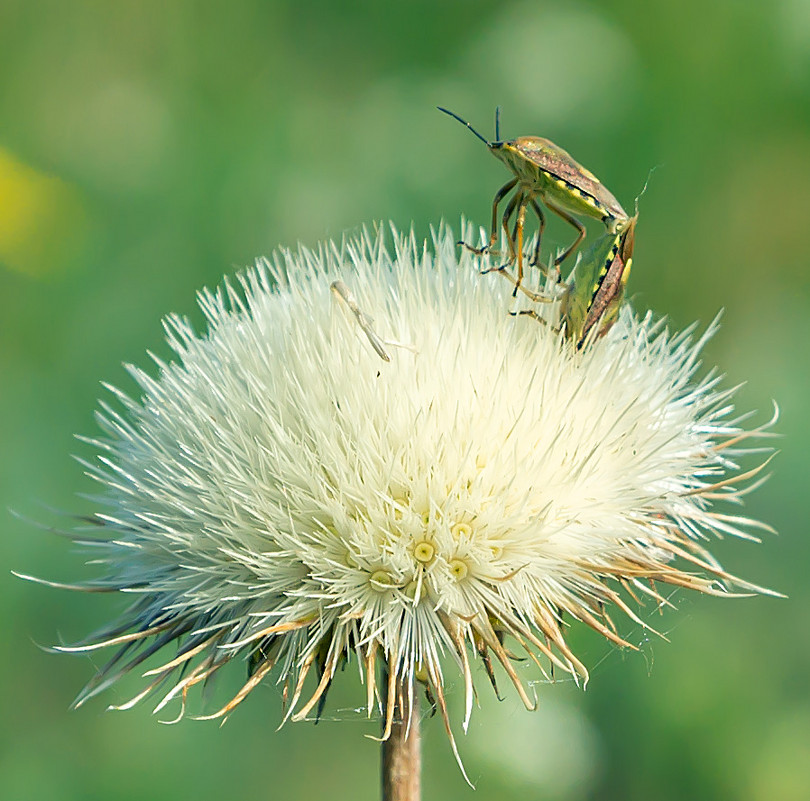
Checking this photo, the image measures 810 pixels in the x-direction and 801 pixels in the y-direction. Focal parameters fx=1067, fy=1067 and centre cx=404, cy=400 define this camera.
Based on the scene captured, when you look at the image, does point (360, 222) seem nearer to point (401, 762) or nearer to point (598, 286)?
point (598, 286)

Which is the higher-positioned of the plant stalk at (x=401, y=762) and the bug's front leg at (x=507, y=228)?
the bug's front leg at (x=507, y=228)

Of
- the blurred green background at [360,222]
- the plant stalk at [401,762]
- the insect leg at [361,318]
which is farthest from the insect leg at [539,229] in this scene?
the blurred green background at [360,222]

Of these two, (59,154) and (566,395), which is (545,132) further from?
(566,395)

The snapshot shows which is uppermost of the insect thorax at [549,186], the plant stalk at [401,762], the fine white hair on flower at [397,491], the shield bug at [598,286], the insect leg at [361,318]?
the insect thorax at [549,186]

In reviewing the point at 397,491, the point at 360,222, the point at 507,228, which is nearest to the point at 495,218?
the point at 507,228

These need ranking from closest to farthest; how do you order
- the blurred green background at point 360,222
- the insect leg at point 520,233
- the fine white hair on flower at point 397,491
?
the fine white hair on flower at point 397,491 < the insect leg at point 520,233 < the blurred green background at point 360,222

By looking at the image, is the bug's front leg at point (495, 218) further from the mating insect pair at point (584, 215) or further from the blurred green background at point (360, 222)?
the blurred green background at point (360, 222)

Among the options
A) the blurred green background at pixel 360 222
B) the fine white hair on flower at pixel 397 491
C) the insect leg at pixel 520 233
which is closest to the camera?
the fine white hair on flower at pixel 397 491

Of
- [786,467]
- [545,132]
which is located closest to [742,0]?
[545,132]

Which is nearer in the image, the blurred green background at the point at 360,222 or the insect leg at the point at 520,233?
the insect leg at the point at 520,233
